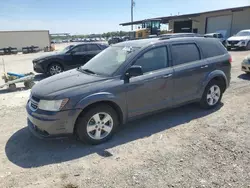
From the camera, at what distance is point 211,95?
5062 millimetres

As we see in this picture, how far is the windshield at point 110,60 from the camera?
4.00 meters

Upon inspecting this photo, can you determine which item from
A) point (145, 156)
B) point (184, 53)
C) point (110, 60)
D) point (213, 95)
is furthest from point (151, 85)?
point (213, 95)

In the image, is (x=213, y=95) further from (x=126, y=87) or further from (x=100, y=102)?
(x=100, y=102)

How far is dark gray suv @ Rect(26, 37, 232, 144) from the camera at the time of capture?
3.39 metres

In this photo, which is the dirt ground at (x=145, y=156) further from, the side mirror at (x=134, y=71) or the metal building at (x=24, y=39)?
the metal building at (x=24, y=39)

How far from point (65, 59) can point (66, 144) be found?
722 cm

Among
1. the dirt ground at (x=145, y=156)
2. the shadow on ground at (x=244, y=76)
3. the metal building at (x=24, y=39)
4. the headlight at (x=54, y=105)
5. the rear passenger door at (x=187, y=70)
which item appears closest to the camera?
the dirt ground at (x=145, y=156)

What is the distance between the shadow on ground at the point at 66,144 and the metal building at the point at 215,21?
2365cm

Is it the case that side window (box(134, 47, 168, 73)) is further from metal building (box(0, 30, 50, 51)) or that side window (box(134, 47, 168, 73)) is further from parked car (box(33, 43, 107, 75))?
metal building (box(0, 30, 50, 51))

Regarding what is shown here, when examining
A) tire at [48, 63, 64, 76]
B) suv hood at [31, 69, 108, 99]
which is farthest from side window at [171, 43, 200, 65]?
tire at [48, 63, 64, 76]

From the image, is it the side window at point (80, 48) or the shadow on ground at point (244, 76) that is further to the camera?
the side window at point (80, 48)

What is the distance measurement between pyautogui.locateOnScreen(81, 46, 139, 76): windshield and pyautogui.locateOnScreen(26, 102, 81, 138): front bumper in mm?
1047

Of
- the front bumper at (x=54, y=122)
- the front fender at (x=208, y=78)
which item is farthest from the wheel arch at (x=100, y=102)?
the front fender at (x=208, y=78)

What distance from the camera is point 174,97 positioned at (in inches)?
174
